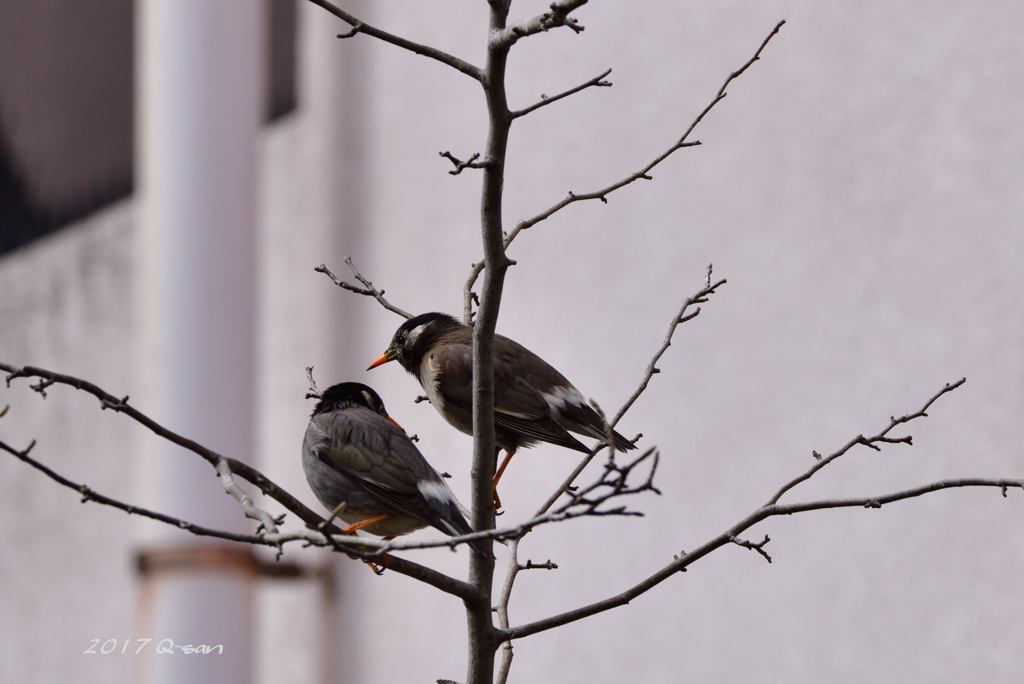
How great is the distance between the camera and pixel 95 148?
660 cm

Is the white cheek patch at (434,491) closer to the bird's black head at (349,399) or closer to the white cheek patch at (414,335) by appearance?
the bird's black head at (349,399)

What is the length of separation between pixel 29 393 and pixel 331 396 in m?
4.41

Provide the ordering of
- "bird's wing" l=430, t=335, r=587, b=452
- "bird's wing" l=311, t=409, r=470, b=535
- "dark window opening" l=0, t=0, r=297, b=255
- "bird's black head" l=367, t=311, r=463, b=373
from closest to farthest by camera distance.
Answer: "bird's wing" l=311, t=409, r=470, b=535 → "bird's wing" l=430, t=335, r=587, b=452 → "bird's black head" l=367, t=311, r=463, b=373 → "dark window opening" l=0, t=0, r=297, b=255

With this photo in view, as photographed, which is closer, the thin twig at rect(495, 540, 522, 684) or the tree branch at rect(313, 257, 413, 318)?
the thin twig at rect(495, 540, 522, 684)

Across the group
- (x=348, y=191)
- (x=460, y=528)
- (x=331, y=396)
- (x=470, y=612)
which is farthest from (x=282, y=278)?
(x=470, y=612)

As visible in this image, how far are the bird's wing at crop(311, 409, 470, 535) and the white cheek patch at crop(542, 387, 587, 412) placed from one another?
0.34 meters

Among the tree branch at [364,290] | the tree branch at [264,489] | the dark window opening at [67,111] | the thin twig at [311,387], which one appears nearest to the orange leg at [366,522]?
the thin twig at [311,387]

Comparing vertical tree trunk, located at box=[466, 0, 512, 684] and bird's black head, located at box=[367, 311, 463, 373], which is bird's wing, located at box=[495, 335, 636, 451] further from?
vertical tree trunk, located at box=[466, 0, 512, 684]

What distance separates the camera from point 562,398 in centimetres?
284

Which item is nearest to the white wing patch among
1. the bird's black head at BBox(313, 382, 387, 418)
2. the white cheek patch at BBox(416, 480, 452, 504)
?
the bird's black head at BBox(313, 382, 387, 418)

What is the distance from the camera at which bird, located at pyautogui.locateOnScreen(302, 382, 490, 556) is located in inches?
96.2

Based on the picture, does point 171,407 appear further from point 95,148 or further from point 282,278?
point 95,148

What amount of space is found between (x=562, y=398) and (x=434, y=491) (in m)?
0.48

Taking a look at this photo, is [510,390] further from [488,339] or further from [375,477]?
[488,339]
